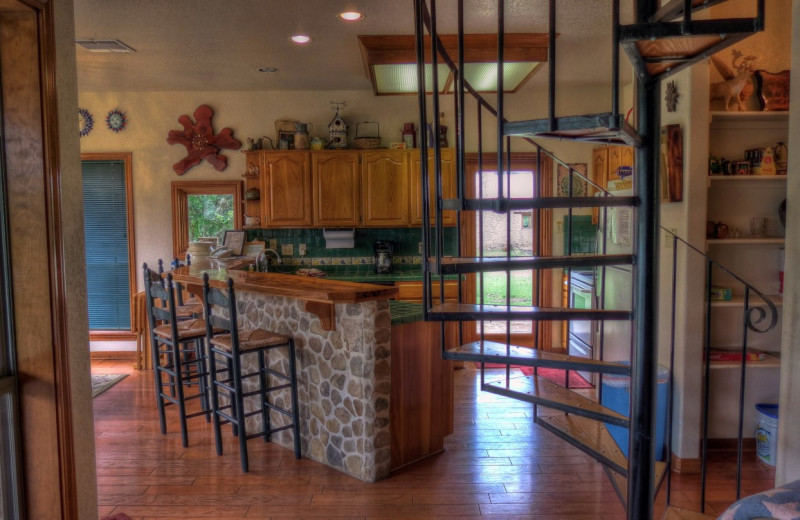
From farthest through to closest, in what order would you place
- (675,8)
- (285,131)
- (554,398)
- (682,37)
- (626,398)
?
(285,131)
(626,398)
(554,398)
(675,8)
(682,37)

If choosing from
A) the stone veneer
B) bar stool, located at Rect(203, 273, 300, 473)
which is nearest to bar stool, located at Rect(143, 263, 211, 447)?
bar stool, located at Rect(203, 273, 300, 473)

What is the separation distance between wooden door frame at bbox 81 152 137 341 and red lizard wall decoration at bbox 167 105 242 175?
50 cm

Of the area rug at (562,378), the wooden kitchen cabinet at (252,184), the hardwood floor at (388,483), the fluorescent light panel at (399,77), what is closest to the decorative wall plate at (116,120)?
the wooden kitchen cabinet at (252,184)

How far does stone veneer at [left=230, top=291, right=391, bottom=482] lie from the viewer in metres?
3.35

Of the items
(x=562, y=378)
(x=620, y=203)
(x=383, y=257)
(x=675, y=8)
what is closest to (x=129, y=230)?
(x=383, y=257)

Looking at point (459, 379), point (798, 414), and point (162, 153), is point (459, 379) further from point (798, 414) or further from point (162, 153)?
point (162, 153)

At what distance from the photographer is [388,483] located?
341cm

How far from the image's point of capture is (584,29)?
4035 millimetres

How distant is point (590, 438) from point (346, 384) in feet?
4.86

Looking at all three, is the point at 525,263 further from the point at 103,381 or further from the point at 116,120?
the point at 116,120

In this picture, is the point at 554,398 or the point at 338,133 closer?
the point at 554,398

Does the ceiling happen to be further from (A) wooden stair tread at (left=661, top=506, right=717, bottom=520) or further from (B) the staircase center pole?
(A) wooden stair tread at (left=661, top=506, right=717, bottom=520)

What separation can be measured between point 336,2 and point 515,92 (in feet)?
9.74

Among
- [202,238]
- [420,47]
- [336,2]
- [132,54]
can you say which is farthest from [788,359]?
[202,238]
